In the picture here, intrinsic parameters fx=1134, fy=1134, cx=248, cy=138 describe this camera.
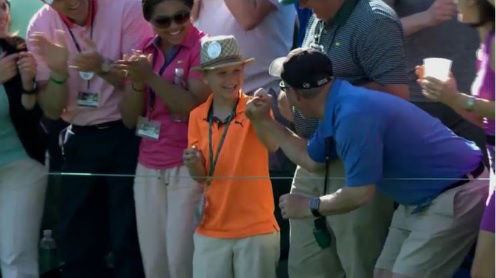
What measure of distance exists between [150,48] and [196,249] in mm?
915

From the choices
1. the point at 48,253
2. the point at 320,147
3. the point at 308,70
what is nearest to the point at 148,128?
the point at 48,253

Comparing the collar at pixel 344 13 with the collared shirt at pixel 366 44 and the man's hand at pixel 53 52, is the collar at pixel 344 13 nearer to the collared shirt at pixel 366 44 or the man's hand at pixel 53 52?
the collared shirt at pixel 366 44

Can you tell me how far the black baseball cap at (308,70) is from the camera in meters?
4.05

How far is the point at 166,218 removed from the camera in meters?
4.90

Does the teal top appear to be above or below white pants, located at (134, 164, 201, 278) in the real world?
above

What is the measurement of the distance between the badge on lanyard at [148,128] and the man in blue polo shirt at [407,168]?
→ 913 millimetres

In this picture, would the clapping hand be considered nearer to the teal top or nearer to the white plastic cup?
the teal top

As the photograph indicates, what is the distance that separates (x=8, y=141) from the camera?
5125 millimetres

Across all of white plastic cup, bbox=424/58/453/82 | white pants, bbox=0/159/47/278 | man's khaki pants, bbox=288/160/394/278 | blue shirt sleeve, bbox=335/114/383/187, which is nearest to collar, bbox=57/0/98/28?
white pants, bbox=0/159/47/278

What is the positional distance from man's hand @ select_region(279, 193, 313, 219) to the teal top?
149cm

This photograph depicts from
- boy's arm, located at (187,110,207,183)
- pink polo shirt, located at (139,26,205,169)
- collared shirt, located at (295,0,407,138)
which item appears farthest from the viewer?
pink polo shirt, located at (139,26,205,169)

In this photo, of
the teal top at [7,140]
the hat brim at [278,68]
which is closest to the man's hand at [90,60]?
the teal top at [7,140]

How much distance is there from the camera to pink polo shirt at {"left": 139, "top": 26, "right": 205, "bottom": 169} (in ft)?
15.9

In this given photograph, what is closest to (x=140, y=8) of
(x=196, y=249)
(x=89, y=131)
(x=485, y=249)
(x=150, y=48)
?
(x=150, y=48)
